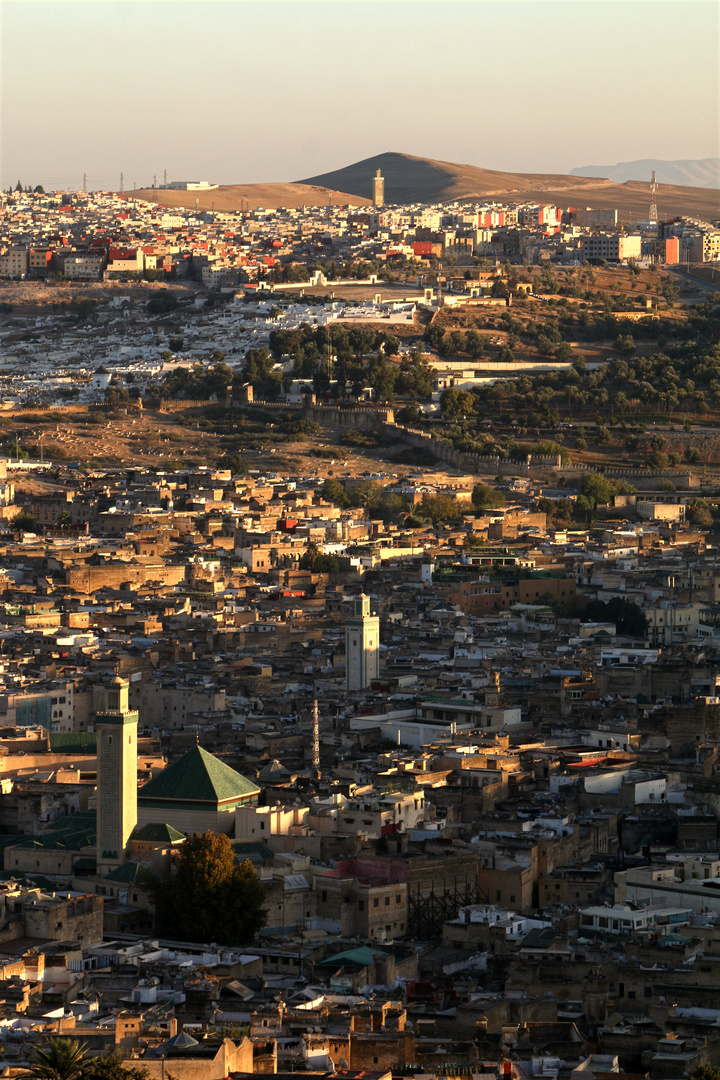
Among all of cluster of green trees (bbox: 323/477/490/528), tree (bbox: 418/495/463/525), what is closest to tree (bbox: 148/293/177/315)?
cluster of green trees (bbox: 323/477/490/528)

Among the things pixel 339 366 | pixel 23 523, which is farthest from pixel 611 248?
pixel 23 523

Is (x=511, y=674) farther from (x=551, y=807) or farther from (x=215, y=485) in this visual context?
(x=215, y=485)

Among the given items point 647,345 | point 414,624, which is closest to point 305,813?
point 414,624

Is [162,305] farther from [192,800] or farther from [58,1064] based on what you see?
[58,1064]

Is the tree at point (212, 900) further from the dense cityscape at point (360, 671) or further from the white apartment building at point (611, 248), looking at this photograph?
the white apartment building at point (611, 248)

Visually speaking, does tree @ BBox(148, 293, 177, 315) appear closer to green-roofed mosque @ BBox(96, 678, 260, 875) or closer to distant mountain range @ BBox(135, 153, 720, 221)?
distant mountain range @ BBox(135, 153, 720, 221)

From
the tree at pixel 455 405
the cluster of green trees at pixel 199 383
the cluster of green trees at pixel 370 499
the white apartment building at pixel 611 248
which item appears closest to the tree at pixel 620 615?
the cluster of green trees at pixel 370 499
